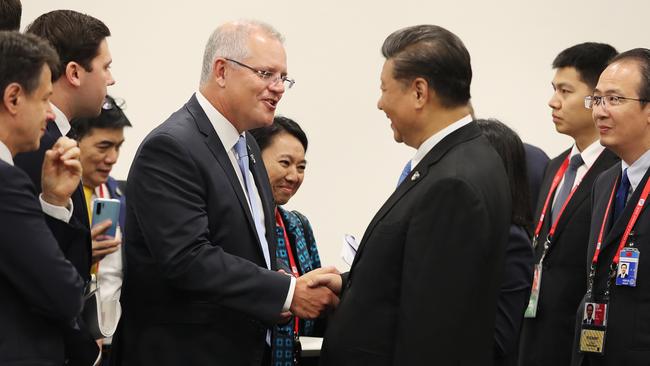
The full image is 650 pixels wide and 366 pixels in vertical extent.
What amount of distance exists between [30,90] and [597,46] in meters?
3.48

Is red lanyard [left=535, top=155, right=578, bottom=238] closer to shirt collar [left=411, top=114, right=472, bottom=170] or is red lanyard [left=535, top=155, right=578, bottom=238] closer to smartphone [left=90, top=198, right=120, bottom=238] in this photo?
shirt collar [left=411, top=114, right=472, bottom=170]

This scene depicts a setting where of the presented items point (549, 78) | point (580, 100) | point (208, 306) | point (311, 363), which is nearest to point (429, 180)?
point (208, 306)

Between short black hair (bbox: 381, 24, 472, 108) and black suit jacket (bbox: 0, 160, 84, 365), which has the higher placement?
short black hair (bbox: 381, 24, 472, 108)

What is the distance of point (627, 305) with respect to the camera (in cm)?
338

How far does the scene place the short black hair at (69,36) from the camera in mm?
2939

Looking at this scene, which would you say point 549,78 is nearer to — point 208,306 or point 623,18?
point 623,18

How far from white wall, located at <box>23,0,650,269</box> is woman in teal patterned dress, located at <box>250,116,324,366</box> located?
198cm

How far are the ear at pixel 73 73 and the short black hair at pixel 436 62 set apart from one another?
3.23 ft

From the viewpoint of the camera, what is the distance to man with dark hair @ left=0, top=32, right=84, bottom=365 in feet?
7.47

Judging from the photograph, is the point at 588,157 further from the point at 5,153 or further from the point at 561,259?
the point at 5,153

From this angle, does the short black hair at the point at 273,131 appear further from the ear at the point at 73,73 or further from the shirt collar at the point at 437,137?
the shirt collar at the point at 437,137

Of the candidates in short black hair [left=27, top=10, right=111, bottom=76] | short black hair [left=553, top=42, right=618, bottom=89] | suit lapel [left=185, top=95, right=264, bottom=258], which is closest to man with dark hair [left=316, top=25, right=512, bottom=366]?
suit lapel [left=185, top=95, right=264, bottom=258]

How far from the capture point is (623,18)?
6477 mm

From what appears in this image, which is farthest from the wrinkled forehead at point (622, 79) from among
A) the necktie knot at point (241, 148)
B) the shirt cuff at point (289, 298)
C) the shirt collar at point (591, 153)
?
the shirt cuff at point (289, 298)
